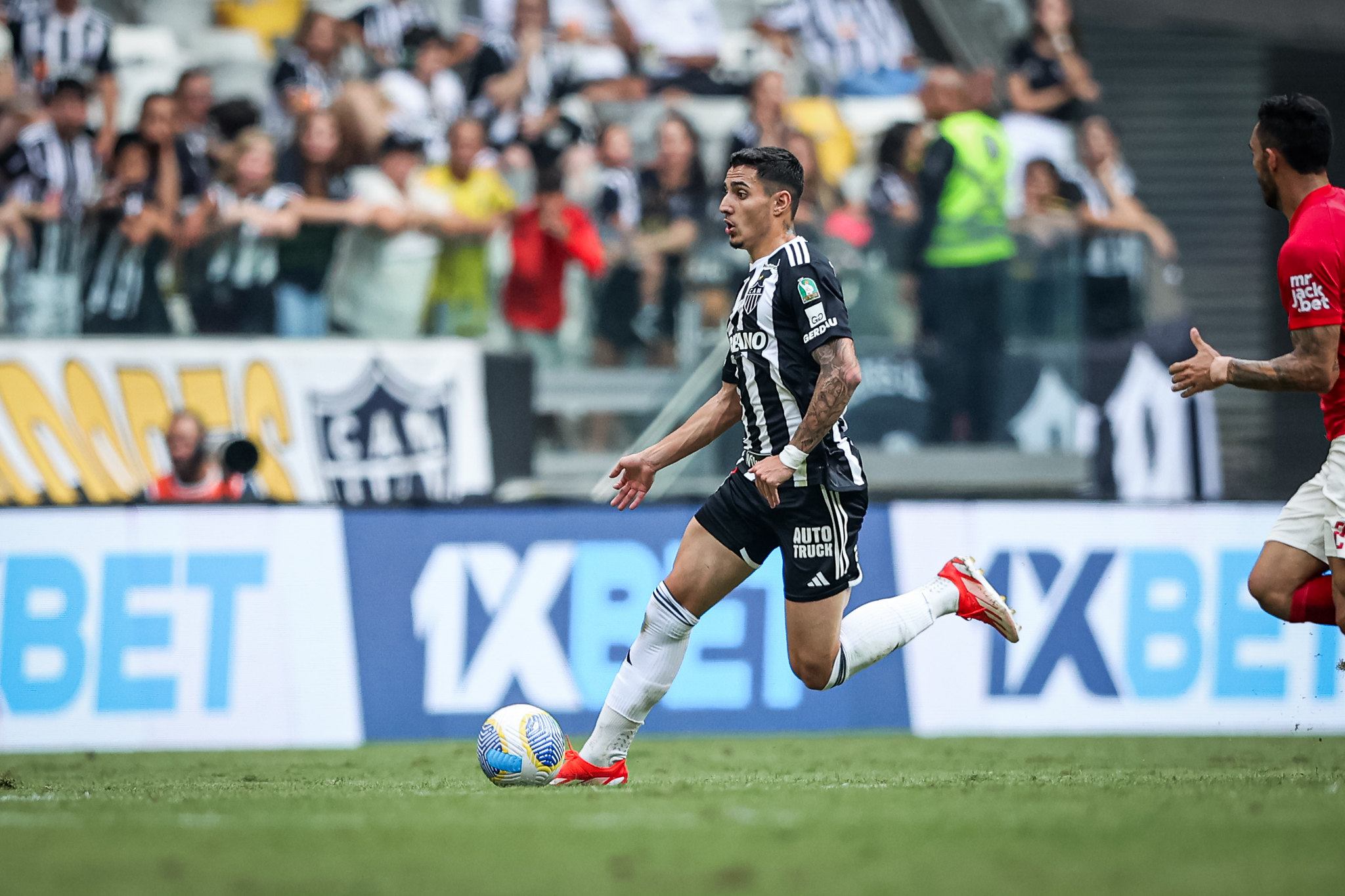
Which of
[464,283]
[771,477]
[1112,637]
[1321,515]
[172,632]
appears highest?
[464,283]

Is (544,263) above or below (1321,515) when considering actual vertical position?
above

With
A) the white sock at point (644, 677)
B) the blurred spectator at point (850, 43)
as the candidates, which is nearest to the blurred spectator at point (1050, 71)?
the blurred spectator at point (850, 43)

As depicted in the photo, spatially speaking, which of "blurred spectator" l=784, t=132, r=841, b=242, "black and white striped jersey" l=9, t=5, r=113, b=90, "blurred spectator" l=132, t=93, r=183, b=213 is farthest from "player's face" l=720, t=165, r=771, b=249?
"black and white striped jersey" l=9, t=5, r=113, b=90

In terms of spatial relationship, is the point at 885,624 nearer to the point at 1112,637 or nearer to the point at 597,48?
the point at 1112,637

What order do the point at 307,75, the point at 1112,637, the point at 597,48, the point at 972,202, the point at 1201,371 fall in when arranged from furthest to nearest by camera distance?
1. the point at 597,48
2. the point at 307,75
3. the point at 972,202
4. the point at 1112,637
5. the point at 1201,371

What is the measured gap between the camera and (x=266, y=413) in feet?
37.6

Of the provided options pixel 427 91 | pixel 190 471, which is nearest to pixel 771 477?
pixel 190 471

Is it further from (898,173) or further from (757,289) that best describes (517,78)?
(757,289)

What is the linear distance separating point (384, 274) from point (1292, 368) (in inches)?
275

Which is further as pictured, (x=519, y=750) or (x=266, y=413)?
(x=266, y=413)

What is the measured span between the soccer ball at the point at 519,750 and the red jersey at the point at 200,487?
15.3ft

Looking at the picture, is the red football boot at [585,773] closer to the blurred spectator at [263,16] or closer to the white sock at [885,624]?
the white sock at [885,624]

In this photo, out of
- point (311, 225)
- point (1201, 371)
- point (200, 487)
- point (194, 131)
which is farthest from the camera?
point (194, 131)

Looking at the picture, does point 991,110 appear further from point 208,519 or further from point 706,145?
point 208,519
